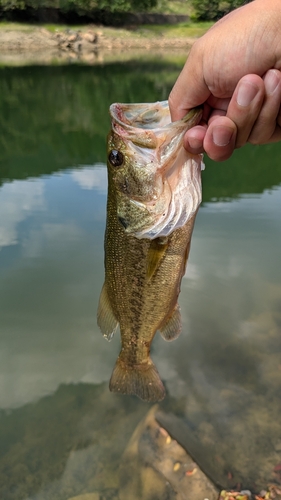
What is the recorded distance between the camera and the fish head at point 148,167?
193 cm

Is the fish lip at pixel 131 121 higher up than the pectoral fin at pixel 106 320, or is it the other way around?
the fish lip at pixel 131 121

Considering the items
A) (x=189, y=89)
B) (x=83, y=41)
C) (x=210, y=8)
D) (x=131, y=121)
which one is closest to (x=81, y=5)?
(x=83, y=41)

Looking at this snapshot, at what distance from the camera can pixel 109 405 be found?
4289mm

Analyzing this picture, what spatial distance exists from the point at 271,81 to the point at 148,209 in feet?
2.75

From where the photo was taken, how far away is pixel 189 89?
6.19ft

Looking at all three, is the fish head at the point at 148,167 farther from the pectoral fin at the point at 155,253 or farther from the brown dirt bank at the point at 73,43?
the brown dirt bank at the point at 73,43

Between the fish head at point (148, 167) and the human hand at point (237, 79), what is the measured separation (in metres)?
0.11

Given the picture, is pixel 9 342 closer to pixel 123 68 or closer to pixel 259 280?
pixel 259 280

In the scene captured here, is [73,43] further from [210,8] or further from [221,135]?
[221,135]

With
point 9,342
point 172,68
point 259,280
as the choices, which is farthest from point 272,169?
point 172,68

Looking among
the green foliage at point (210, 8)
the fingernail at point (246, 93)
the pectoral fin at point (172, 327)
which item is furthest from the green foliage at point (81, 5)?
the fingernail at point (246, 93)

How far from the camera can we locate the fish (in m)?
1.95

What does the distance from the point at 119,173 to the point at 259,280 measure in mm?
4749

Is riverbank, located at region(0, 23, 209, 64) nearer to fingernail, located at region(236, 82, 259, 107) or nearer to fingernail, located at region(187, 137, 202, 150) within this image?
fingernail, located at region(187, 137, 202, 150)
